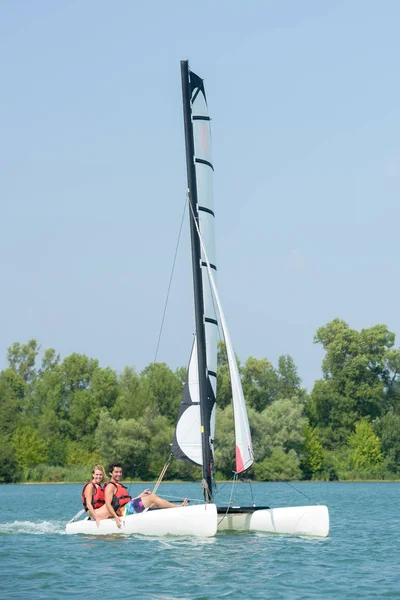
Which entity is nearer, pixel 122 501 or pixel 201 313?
pixel 122 501

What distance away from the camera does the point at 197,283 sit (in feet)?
69.1

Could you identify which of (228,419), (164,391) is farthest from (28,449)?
(228,419)

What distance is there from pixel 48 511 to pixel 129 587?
19122 millimetres

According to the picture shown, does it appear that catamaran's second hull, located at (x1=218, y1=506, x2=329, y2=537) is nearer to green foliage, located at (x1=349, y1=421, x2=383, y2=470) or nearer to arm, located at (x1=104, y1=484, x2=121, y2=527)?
arm, located at (x1=104, y1=484, x2=121, y2=527)

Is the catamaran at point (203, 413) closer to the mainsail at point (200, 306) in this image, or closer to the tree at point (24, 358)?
the mainsail at point (200, 306)

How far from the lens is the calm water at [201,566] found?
14.6 m

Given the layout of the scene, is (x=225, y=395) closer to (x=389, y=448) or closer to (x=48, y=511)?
(x=389, y=448)

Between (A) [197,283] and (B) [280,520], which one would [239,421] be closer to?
(B) [280,520]

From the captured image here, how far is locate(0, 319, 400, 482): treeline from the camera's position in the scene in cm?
6003

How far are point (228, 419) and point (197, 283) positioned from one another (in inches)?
1506

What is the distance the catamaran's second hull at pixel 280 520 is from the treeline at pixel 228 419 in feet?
121

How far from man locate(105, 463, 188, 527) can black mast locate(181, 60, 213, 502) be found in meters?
1.00

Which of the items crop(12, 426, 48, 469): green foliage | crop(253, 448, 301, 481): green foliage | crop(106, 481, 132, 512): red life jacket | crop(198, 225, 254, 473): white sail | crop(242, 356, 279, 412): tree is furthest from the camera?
crop(242, 356, 279, 412): tree

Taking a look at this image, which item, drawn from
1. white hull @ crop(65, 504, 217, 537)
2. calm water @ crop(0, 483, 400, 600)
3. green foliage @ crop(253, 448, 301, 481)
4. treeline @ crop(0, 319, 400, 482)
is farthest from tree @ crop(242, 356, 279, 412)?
white hull @ crop(65, 504, 217, 537)
